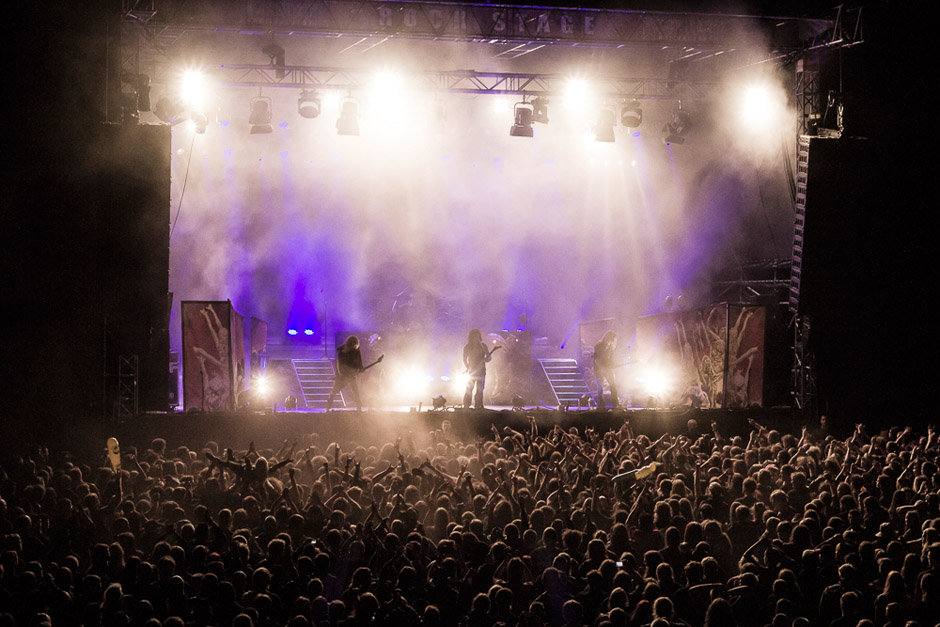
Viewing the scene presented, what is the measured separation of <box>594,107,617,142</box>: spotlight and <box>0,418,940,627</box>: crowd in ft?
28.7

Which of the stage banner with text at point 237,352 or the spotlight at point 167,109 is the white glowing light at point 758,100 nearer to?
the stage banner with text at point 237,352

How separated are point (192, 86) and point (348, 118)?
275 centimetres

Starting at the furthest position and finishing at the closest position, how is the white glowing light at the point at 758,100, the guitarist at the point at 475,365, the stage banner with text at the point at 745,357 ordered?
the white glowing light at the point at 758,100, the guitarist at the point at 475,365, the stage banner with text at the point at 745,357

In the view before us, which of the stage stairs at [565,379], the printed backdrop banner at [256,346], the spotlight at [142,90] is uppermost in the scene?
the spotlight at [142,90]

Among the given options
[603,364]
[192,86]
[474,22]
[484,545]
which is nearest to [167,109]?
[192,86]

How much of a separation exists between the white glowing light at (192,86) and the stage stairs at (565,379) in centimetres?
947

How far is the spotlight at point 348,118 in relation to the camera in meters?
15.1

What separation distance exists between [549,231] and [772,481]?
16561 mm

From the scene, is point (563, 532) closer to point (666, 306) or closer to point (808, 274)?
point (808, 274)

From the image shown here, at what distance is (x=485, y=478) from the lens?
24.1 ft

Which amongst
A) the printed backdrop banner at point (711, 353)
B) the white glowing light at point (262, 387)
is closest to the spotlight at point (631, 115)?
the printed backdrop banner at point (711, 353)

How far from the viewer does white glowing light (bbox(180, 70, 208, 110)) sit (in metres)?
14.3

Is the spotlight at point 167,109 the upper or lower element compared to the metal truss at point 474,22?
lower

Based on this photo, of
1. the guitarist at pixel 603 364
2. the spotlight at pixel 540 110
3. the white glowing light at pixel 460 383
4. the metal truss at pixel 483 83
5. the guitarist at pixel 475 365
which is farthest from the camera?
the white glowing light at pixel 460 383
